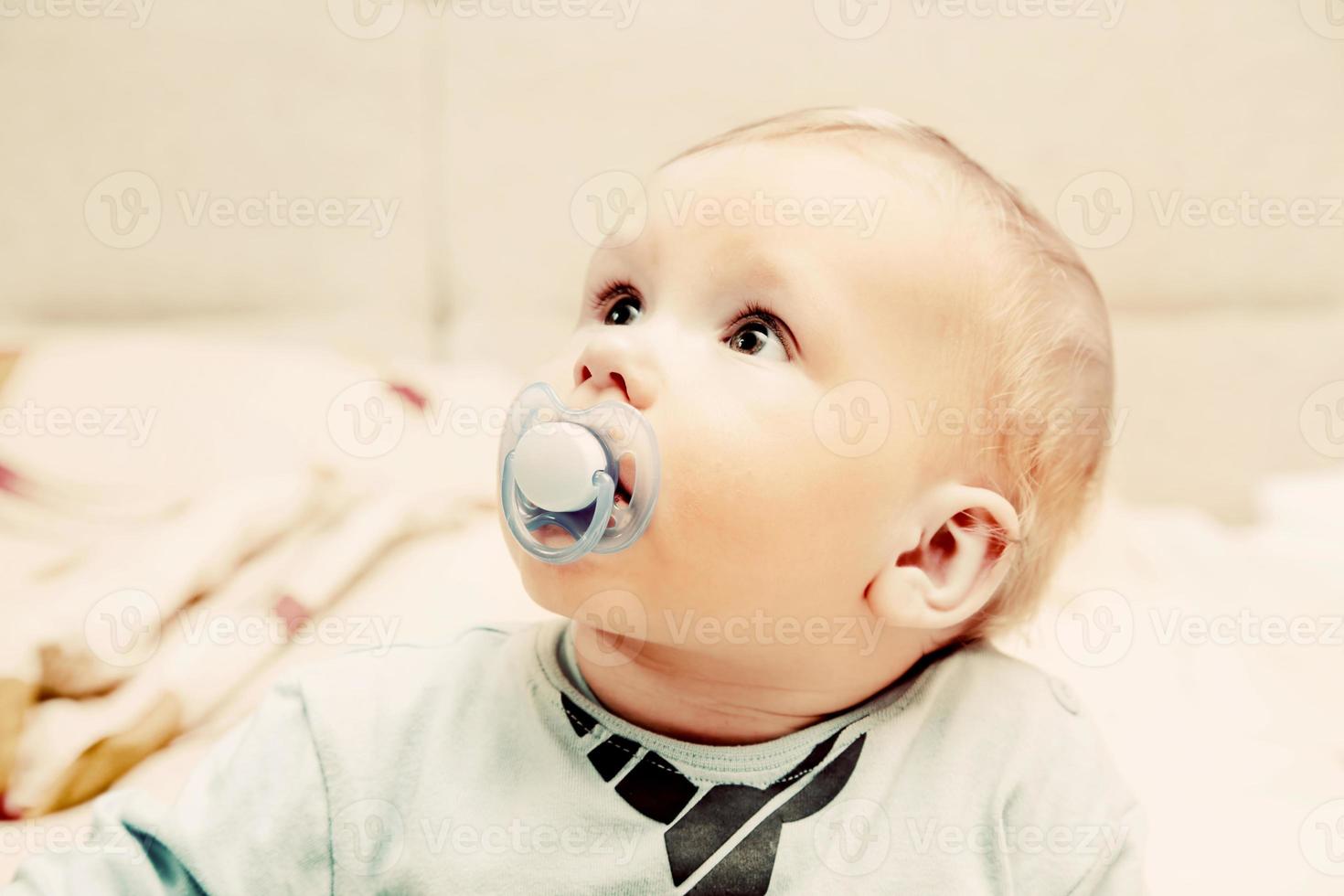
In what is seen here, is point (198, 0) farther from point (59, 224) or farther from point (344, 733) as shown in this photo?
point (344, 733)

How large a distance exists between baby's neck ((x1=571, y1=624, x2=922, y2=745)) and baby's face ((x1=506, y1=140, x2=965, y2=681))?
0.09ft

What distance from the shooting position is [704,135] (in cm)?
205

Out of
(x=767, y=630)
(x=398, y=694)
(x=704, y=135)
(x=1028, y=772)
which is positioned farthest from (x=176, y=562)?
(x=704, y=135)

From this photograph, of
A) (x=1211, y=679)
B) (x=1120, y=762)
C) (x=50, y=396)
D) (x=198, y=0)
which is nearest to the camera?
(x=1120, y=762)

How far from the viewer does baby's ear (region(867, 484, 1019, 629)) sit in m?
0.77

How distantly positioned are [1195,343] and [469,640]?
166cm

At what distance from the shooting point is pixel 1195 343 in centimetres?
206

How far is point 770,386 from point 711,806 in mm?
294

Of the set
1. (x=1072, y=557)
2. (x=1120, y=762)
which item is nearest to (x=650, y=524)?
(x=1120, y=762)

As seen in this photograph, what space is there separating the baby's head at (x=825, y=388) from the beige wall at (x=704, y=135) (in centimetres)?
128

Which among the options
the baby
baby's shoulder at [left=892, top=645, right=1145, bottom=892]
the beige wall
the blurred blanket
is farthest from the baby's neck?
the beige wall

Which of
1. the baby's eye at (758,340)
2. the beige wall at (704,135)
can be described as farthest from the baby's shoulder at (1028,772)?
the beige wall at (704,135)

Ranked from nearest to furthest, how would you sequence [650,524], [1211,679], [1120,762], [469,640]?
[650,524], [469,640], [1120,762], [1211,679]

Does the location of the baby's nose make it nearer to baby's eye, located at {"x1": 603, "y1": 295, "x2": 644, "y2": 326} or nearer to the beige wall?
baby's eye, located at {"x1": 603, "y1": 295, "x2": 644, "y2": 326}
